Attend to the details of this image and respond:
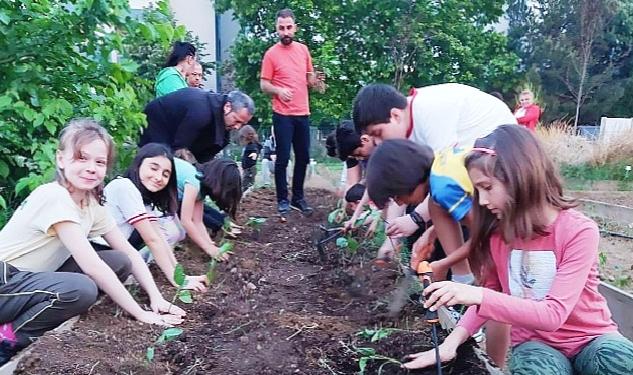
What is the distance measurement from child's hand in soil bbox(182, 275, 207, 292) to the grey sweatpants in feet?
2.39

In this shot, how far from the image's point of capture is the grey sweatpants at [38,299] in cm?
264

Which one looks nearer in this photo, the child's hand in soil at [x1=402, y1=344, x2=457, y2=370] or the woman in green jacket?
the child's hand in soil at [x1=402, y1=344, x2=457, y2=370]

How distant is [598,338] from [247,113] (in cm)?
279

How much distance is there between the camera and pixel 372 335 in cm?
272

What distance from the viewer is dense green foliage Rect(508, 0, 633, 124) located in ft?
64.4

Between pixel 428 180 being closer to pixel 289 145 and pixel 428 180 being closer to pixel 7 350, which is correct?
pixel 7 350

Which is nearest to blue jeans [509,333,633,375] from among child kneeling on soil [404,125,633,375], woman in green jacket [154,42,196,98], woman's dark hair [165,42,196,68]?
child kneeling on soil [404,125,633,375]

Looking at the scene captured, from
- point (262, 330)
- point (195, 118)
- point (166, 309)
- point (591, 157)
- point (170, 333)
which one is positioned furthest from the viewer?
point (591, 157)

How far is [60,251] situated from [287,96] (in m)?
3.19

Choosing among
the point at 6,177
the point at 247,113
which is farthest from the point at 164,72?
the point at 6,177

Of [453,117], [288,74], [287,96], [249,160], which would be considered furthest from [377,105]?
[249,160]

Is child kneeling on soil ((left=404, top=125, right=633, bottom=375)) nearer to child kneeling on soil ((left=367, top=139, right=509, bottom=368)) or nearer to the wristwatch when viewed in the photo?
child kneeling on soil ((left=367, top=139, right=509, bottom=368))

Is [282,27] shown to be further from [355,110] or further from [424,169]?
[424,169]

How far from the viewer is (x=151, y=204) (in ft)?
12.5
